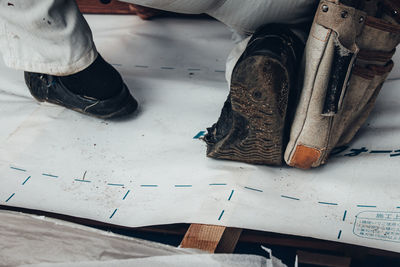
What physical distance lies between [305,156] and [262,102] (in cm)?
16

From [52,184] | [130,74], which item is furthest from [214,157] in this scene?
[130,74]

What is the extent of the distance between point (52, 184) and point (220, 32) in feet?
2.44

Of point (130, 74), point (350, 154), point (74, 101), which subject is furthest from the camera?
point (130, 74)

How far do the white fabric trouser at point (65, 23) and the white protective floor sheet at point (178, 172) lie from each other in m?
0.18

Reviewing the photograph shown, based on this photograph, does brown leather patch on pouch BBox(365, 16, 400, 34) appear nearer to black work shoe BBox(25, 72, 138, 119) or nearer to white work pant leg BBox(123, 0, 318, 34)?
white work pant leg BBox(123, 0, 318, 34)

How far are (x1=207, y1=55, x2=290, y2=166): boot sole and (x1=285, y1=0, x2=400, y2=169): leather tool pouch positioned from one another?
48 millimetres

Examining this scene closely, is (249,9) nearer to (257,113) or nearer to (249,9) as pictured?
(249,9)

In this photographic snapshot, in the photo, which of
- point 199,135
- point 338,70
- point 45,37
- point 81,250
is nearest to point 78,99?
point 45,37

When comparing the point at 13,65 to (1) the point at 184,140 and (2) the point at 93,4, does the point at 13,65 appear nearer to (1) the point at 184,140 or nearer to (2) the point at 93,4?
(1) the point at 184,140

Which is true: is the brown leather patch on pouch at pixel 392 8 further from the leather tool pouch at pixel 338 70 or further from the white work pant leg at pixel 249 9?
the white work pant leg at pixel 249 9

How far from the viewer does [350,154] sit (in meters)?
0.93

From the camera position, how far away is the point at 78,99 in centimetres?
107

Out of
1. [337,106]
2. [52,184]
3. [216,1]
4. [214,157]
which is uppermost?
[216,1]

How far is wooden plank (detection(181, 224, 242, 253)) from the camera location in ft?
2.53
